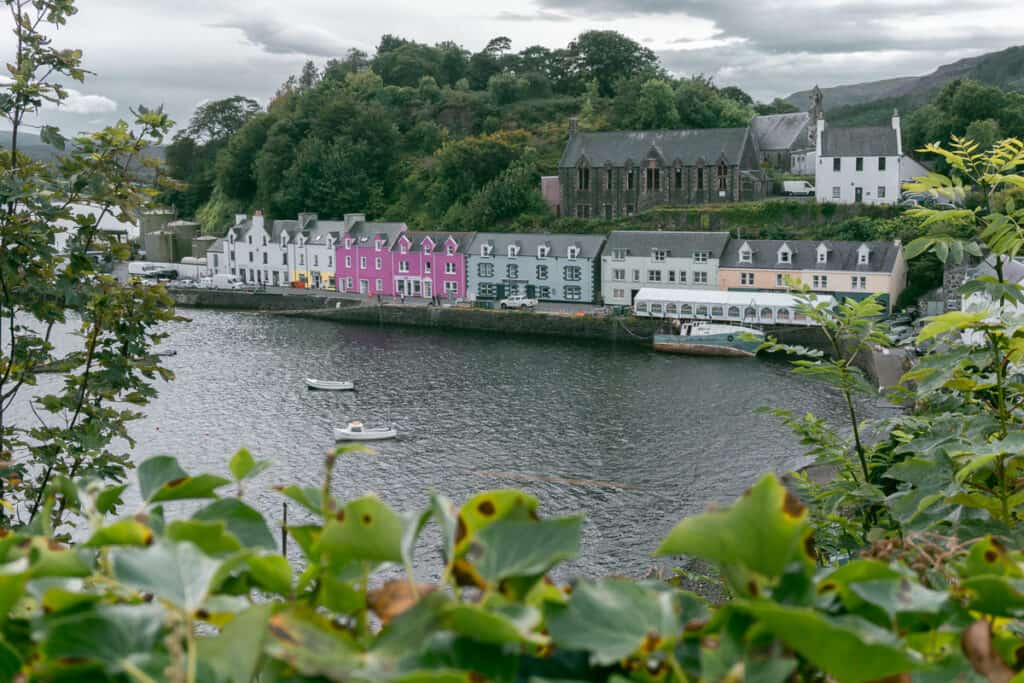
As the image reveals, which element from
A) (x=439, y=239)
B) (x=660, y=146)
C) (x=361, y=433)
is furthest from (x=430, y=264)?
(x=361, y=433)

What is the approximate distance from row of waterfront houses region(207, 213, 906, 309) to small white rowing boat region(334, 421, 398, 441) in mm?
19722

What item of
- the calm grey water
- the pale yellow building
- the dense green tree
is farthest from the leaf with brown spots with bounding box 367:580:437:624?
the dense green tree

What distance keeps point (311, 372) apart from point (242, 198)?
40.7 meters

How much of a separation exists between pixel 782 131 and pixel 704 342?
29497 mm

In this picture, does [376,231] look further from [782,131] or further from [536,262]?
[782,131]

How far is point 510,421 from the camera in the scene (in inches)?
1089

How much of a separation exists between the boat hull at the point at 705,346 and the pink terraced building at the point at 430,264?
556 inches

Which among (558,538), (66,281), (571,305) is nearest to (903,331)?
(571,305)

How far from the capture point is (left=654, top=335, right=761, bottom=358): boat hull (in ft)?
121

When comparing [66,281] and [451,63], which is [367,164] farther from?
[66,281]

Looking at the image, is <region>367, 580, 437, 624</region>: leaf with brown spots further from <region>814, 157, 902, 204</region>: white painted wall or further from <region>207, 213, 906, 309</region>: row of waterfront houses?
<region>814, 157, 902, 204</region>: white painted wall

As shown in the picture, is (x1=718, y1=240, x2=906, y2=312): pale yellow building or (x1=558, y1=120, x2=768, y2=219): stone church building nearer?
(x1=718, y1=240, x2=906, y2=312): pale yellow building

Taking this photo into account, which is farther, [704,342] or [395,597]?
Answer: [704,342]

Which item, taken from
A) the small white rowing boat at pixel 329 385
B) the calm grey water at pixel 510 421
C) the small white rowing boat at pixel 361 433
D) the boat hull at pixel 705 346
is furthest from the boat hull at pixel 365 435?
the boat hull at pixel 705 346
